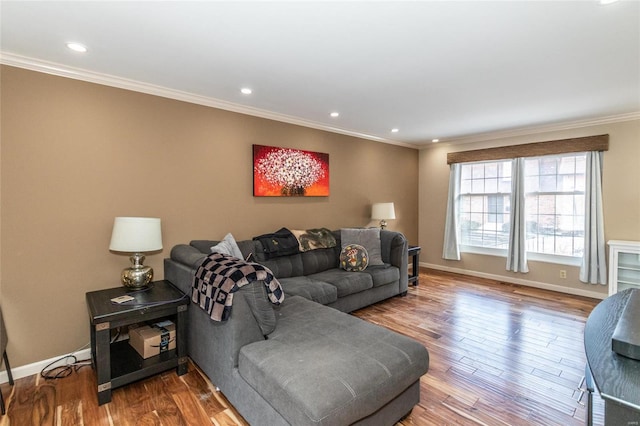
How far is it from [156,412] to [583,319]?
4292 millimetres

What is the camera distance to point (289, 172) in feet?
13.2

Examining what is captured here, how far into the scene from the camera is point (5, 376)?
227 centimetres

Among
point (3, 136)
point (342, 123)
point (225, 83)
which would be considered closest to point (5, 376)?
point (3, 136)

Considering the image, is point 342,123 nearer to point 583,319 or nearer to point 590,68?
point 590,68


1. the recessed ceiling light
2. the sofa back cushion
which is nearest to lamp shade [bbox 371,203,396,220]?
the sofa back cushion

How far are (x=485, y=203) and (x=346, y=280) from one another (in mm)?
3347

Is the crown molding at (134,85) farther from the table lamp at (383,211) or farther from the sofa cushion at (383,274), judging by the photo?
the sofa cushion at (383,274)

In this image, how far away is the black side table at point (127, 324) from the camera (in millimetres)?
2012

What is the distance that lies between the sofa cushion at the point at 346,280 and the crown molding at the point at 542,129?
3.34m

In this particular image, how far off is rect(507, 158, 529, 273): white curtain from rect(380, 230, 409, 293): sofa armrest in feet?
6.43

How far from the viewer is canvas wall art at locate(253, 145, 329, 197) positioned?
12.2 ft

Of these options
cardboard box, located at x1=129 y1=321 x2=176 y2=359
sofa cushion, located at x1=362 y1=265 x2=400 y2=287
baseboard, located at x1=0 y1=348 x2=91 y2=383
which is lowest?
baseboard, located at x1=0 y1=348 x2=91 y2=383

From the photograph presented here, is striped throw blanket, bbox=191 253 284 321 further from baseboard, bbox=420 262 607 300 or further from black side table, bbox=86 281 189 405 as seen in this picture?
baseboard, bbox=420 262 607 300

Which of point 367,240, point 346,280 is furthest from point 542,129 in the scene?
point 346,280
